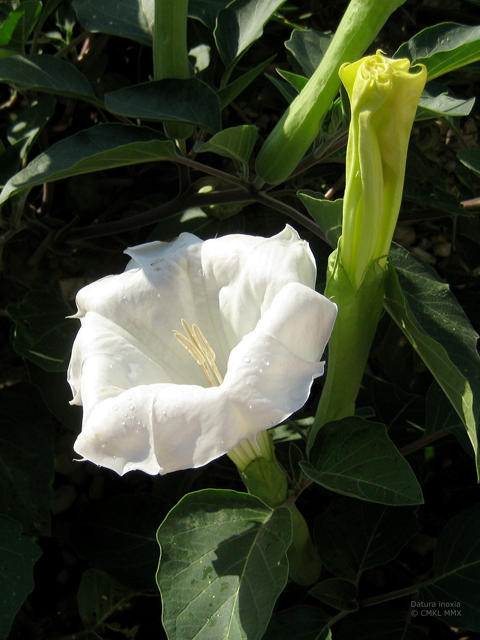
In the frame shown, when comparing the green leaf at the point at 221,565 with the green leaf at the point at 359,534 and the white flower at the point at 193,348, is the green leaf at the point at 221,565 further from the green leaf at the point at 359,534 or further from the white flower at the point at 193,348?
the green leaf at the point at 359,534

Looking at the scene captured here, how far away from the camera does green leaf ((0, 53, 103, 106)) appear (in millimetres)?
1006

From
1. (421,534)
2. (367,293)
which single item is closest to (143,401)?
(367,293)

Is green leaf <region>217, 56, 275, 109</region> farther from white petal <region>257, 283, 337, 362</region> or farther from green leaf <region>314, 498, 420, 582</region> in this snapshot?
green leaf <region>314, 498, 420, 582</region>

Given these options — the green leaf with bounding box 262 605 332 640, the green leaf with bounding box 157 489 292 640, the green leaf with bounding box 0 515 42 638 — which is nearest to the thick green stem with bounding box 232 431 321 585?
the green leaf with bounding box 157 489 292 640

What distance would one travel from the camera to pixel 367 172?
708 millimetres

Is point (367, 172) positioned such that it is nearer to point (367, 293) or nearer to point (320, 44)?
point (367, 293)

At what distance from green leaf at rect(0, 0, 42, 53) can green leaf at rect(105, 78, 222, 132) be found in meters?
0.29

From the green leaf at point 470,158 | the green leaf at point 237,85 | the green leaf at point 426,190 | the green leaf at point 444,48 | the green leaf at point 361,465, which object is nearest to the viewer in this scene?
the green leaf at point 361,465

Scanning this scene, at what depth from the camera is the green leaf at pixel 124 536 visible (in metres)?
1.19

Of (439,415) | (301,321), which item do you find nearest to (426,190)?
(439,415)

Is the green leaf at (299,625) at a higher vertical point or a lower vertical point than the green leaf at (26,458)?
lower

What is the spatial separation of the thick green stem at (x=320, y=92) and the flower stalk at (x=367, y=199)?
19 centimetres

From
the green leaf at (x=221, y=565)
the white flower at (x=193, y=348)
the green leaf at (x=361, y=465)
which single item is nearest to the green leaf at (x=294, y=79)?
the white flower at (x=193, y=348)

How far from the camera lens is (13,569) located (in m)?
0.98
